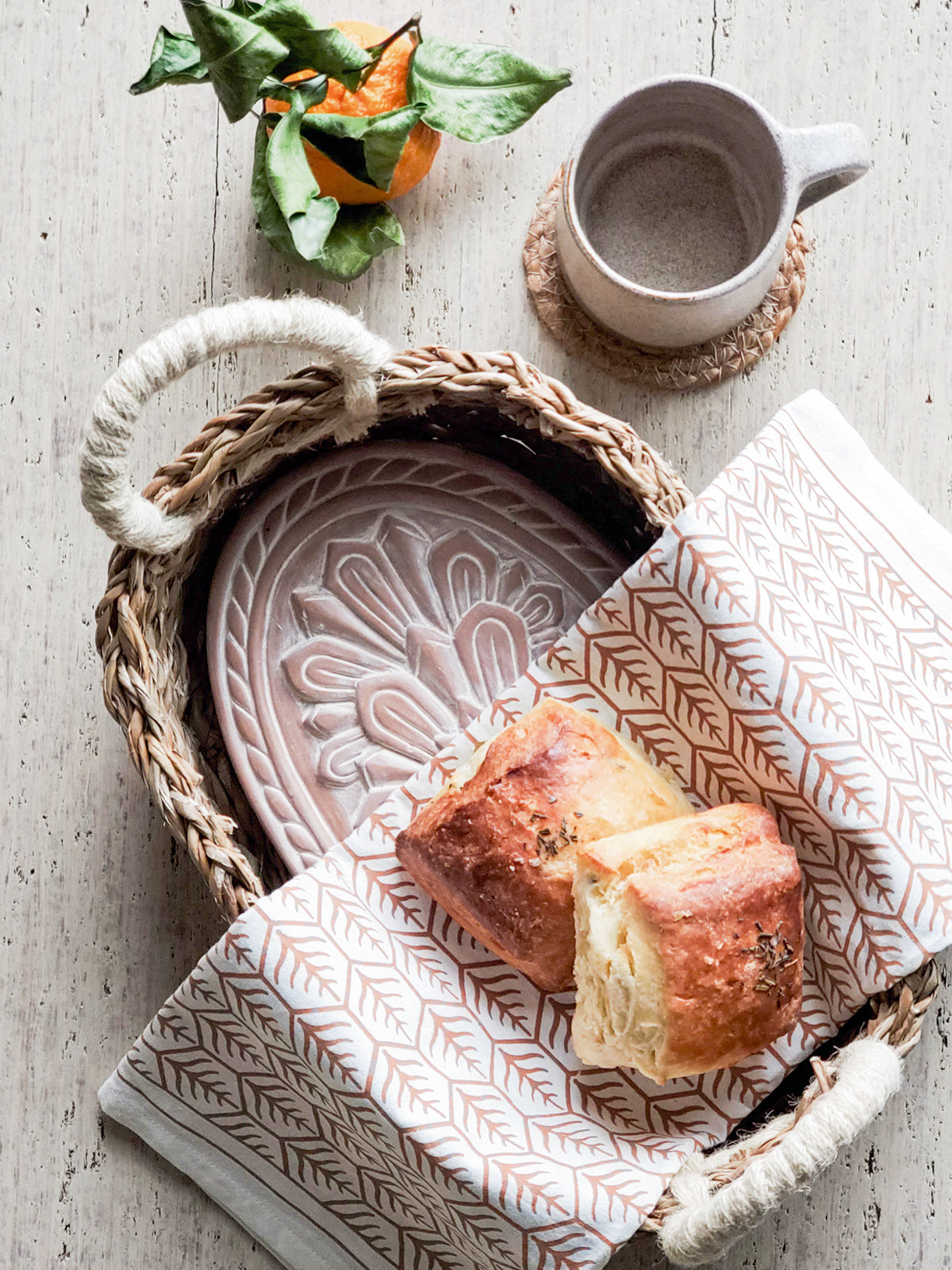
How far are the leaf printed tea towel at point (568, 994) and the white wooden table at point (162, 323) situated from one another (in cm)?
13

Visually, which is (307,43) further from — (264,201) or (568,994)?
(568,994)

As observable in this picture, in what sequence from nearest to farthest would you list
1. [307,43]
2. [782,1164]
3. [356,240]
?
1. [782,1164]
2. [307,43]
3. [356,240]

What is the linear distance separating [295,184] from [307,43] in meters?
0.09

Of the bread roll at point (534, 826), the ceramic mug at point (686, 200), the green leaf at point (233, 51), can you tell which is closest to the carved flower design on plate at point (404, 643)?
the bread roll at point (534, 826)

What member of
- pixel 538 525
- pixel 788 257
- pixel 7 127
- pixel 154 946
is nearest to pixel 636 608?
pixel 538 525

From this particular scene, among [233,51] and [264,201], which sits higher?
[233,51]

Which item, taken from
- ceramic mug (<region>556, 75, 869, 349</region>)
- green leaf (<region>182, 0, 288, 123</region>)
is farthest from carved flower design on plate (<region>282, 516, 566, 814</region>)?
green leaf (<region>182, 0, 288, 123</region>)

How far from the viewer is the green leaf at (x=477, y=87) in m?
0.85

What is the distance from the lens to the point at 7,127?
39.9 inches

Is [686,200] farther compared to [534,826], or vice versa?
[686,200]

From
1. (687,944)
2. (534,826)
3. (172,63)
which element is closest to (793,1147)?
(687,944)

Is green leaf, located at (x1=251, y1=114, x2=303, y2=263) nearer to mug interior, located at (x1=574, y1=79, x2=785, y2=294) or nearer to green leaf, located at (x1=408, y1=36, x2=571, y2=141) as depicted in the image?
green leaf, located at (x1=408, y1=36, x2=571, y2=141)

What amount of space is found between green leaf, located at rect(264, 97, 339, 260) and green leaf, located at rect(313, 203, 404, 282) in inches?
3.0

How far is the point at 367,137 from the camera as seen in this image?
32.3 inches
